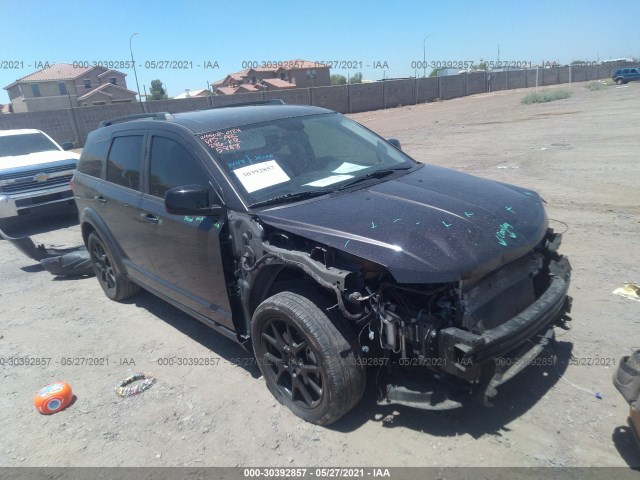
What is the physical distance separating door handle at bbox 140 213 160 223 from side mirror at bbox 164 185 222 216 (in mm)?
736

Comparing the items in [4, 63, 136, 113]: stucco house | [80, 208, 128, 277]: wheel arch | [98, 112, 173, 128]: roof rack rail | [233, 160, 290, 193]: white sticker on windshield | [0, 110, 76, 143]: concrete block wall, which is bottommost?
[80, 208, 128, 277]: wheel arch

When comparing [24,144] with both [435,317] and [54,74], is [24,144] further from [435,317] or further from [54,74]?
[54,74]

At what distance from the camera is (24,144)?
10.2 m

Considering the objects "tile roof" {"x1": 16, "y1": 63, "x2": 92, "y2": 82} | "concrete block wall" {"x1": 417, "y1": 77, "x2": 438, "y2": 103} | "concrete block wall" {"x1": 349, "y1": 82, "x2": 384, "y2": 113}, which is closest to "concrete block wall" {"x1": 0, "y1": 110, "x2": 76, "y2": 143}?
"concrete block wall" {"x1": 349, "y1": 82, "x2": 384, "y2": 113}

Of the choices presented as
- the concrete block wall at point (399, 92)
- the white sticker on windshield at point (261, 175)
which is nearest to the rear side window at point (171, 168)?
the white sticker on windshield at point (261, 175)

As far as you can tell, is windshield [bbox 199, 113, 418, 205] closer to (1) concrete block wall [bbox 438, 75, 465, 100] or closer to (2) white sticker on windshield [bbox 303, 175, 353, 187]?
(2) white sticker on windshield [bbox 303, 175, 353, 187]

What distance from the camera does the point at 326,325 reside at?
2.80 meters

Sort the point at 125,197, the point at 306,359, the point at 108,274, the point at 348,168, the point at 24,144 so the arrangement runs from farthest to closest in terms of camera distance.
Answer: the point at 24,144 < the point at 108,274 < the point at 125,197 < the point at 348,168 < the point at 306,359

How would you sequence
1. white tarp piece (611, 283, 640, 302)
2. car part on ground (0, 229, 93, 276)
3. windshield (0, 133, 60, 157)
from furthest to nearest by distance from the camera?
1. windshield (0, 133, 60, 157)
2. car part on ground (0, 229, 93, 276)
3. white tarp piece (611, 283, 640, 302)

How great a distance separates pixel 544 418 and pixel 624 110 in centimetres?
2098

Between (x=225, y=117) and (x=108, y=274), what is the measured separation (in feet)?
8.51

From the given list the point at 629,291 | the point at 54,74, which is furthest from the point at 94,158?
the point at 54,74

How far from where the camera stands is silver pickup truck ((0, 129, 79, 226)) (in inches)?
332

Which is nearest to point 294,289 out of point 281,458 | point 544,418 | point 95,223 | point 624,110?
point 281,458
